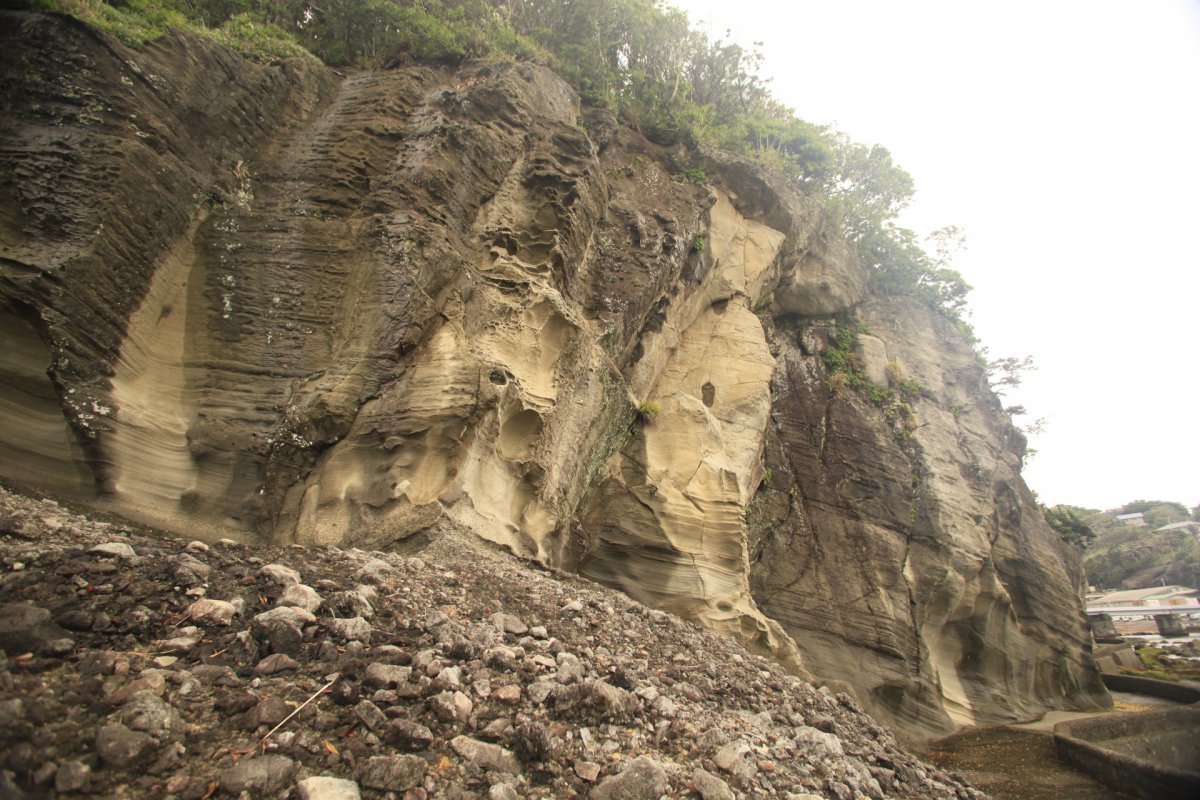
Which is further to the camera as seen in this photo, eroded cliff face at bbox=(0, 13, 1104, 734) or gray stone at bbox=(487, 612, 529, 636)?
eroded cliff face at bbox=(0, 13, 1104, 734)

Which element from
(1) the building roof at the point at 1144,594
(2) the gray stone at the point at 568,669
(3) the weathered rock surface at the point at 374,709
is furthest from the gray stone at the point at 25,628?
(1) the building roof at the point at 1144,594

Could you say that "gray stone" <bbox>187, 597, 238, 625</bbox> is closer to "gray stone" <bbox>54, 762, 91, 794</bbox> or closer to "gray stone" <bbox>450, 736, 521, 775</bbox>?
"gray stone" <bbox>54, 762, 91, 794</bbox>

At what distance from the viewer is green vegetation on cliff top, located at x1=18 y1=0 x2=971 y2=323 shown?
9797mm

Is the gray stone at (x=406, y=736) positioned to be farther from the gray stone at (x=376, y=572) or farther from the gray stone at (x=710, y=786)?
the gray stone at (x=376, y=572)

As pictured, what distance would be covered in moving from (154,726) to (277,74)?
29.3ft

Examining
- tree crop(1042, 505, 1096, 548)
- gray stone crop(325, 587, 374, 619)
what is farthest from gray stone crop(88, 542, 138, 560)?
tree crop(1042, 505, 1096, 548)

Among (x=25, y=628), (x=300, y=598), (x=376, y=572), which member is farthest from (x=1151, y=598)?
(x=25, y=628)

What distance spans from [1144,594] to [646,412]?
41.3 m

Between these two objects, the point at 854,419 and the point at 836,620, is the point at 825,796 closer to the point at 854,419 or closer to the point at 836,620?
the point at 836,620

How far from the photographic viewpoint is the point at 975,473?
17.2 metres

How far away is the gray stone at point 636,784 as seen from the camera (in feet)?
10.1

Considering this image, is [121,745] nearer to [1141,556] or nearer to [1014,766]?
[1014,766]

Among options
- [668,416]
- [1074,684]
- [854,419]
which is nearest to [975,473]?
[854,419]

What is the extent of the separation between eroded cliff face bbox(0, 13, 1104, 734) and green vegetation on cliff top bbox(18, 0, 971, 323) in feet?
4.00
